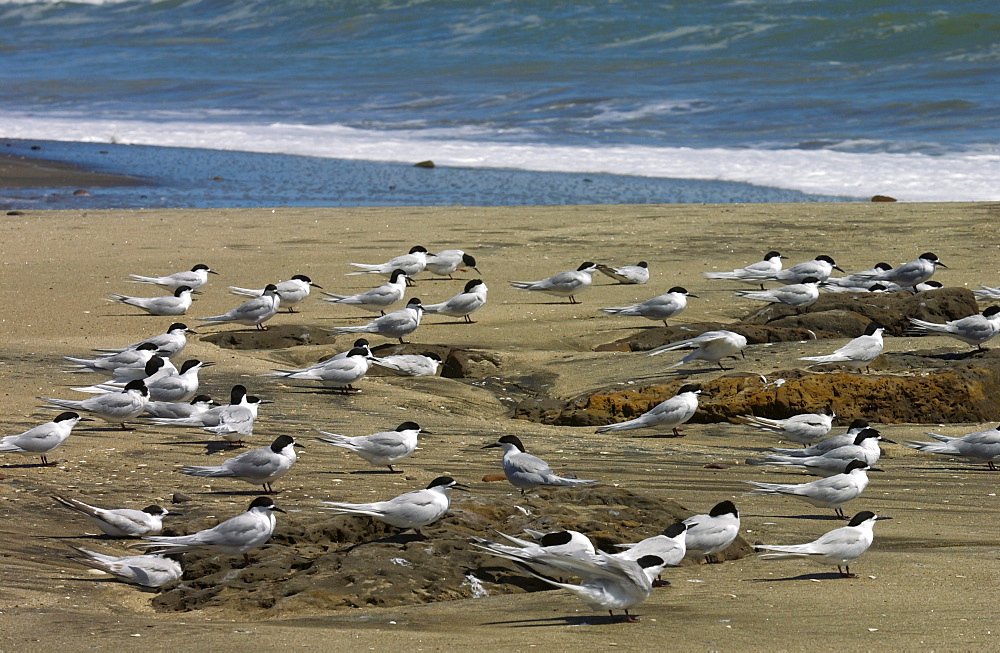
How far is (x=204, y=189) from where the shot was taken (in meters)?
17.4

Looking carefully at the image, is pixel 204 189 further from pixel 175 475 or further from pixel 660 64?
pixel 660 64

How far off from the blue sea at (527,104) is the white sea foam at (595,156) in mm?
65

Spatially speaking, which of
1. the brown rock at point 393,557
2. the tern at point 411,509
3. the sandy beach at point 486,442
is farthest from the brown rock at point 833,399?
the tern at point 411,509

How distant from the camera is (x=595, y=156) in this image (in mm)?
19828

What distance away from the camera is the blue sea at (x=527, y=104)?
57.7 ft

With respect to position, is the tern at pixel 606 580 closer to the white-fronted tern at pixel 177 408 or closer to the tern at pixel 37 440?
the tern at pixel 37 440

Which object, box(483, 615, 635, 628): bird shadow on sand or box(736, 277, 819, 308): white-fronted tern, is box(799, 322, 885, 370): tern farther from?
box(483, 615, 635, 628): bird shadow on sand

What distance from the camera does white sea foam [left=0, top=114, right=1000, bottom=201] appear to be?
55.6 feet

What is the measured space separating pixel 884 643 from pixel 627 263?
318 inches

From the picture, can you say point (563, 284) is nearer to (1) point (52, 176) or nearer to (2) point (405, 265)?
(2) point (405, 265)

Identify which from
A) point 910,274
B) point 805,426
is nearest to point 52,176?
point 910,274

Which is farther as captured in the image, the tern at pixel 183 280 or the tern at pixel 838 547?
the tern at pixel 183 280

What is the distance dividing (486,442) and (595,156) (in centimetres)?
1388

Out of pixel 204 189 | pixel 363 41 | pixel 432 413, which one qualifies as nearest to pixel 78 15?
pixel 363 41
